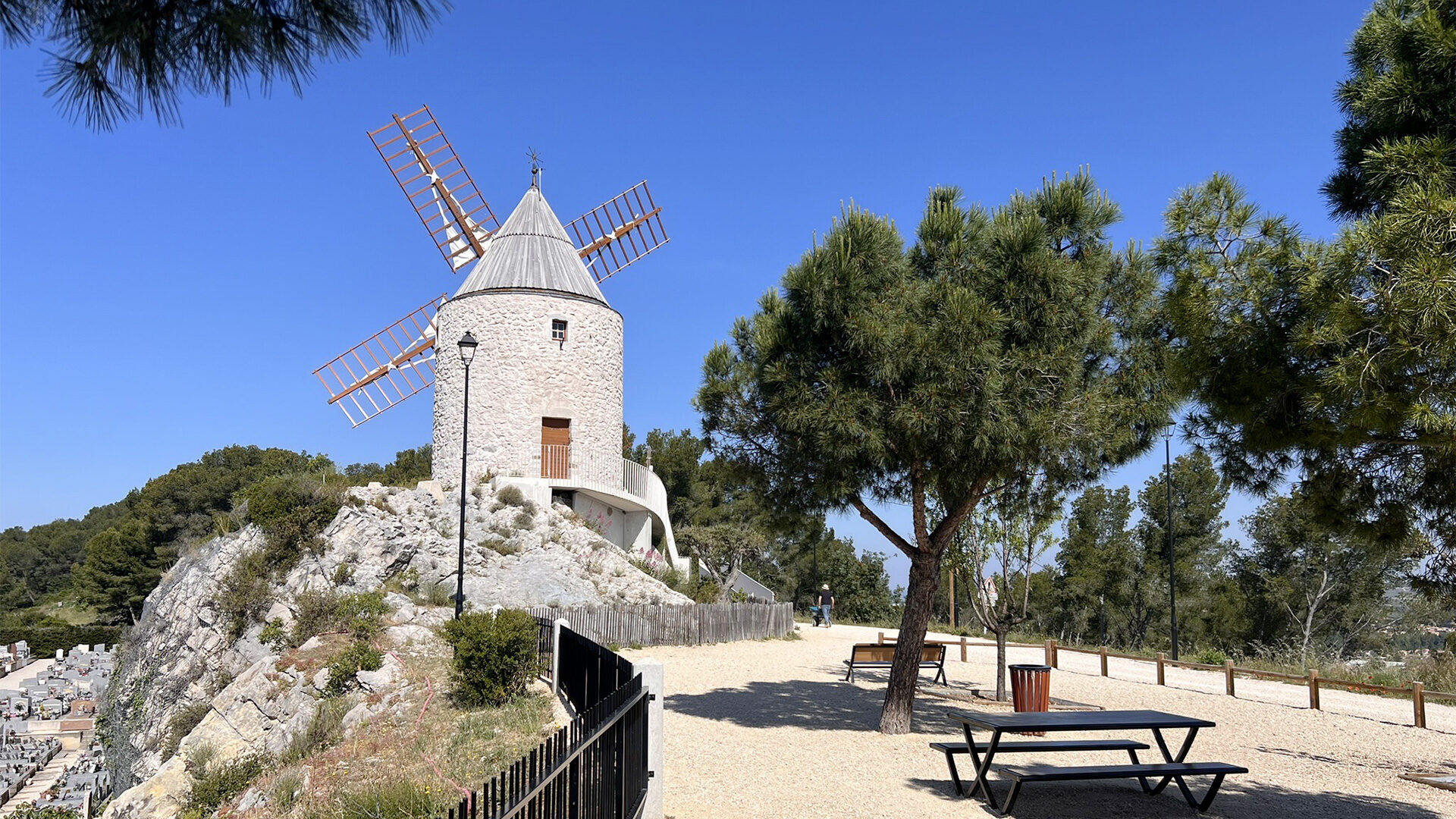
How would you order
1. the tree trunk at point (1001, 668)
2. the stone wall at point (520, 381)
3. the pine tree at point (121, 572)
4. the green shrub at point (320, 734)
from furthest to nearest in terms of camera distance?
the pine tree at point (121, 572) < the stone wall at point (520, 381) < the tree trunk at point (1001, 668) < the green shrub at point (320, 734)

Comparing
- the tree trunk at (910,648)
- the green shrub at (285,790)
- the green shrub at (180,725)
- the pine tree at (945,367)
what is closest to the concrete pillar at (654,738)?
the pine tree at (945,367)

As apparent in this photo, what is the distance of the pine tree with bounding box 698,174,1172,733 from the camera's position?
9789mm

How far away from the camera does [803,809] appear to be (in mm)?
7484

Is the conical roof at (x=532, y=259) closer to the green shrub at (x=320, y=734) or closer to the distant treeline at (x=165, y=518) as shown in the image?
the green shrub at (x=320, y=734)

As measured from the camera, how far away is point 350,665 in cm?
1498

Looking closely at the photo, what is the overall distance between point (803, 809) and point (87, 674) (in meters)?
39.1

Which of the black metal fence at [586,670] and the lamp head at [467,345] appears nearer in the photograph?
the black metal fence at [586,670]

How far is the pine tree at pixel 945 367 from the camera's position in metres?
9.79

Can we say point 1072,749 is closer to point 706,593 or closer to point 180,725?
point 180,725

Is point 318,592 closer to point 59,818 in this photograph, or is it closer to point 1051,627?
point 59,818

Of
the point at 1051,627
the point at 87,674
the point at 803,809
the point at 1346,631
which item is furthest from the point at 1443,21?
the point at 87,674

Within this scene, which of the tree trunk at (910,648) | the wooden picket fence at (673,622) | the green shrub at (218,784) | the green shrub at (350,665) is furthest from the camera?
the wooden picket fence at (673,622)

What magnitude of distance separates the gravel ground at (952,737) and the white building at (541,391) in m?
10.4

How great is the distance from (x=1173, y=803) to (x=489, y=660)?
8.46 meters
